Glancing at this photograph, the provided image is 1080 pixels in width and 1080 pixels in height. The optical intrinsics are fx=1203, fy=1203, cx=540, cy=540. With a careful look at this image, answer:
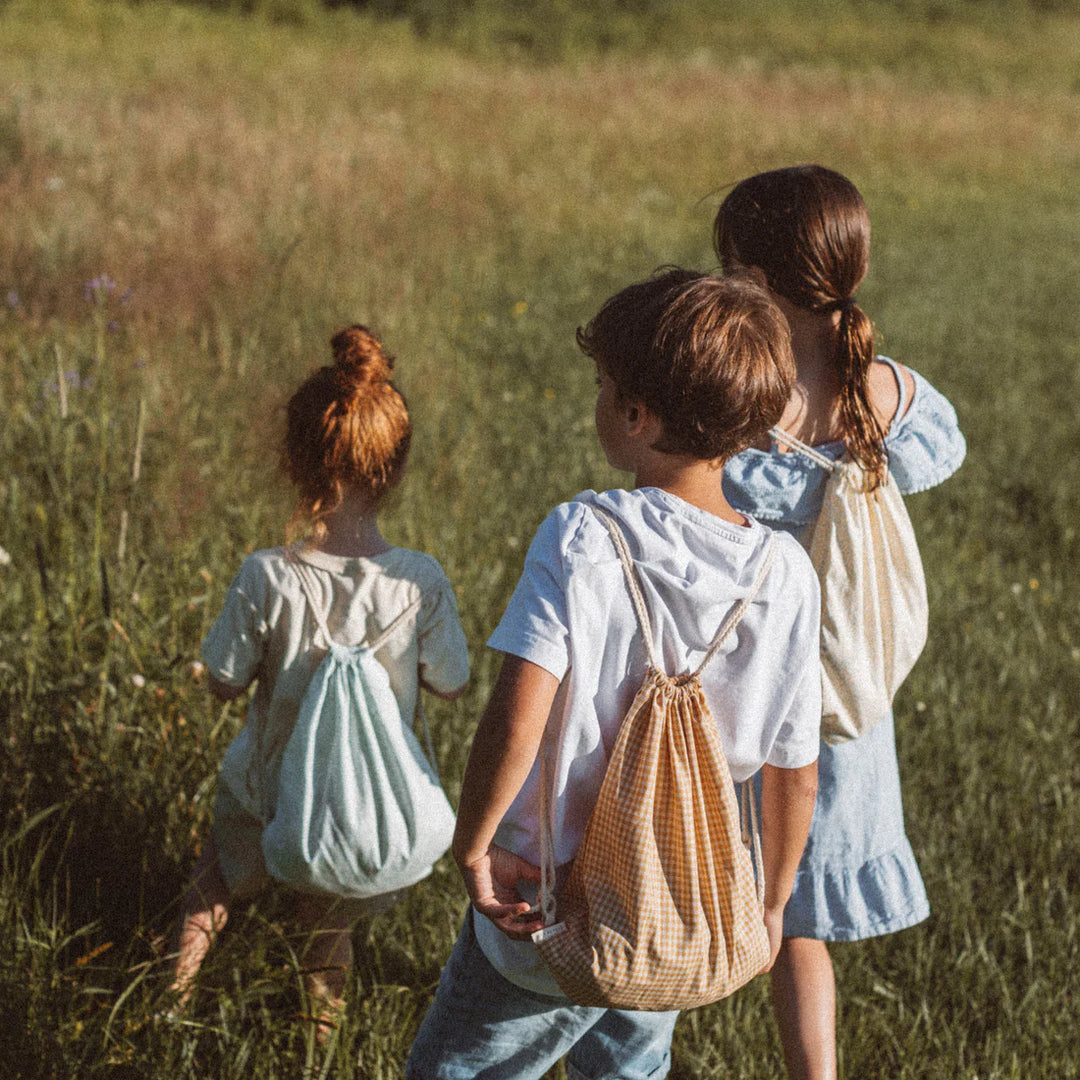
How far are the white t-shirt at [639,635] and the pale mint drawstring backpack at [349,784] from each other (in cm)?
43

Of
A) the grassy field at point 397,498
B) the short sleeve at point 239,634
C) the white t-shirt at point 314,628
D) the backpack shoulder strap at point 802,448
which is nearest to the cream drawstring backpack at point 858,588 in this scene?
the backpack shoulder strap at point 802,448

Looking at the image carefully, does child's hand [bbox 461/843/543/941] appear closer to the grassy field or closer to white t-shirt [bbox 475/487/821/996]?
white t-shirt [bbox 475/487/821/996]

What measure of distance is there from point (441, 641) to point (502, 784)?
0.63 metres

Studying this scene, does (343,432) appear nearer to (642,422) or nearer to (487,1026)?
(642,422)

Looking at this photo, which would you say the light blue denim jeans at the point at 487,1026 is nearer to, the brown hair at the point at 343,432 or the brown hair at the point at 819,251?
the brown hair at the point at 343,432

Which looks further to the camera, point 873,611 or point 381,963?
point 381,963

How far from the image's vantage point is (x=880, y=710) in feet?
6.57

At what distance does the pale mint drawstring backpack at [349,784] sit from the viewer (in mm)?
1903

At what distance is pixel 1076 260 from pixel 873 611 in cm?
1054

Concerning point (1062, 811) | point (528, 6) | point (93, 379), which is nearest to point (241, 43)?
point (528, 6)

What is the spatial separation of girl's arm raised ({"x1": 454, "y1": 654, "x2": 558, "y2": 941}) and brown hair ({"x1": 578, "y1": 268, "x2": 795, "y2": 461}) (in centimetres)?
34

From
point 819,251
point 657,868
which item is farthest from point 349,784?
point 819,251

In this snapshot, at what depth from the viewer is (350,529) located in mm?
1947

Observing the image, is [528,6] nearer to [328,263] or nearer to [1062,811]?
[328,263]
